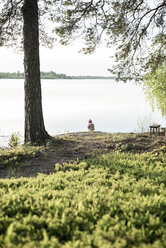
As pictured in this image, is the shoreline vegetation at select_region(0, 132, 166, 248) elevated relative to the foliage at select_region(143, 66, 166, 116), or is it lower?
lower

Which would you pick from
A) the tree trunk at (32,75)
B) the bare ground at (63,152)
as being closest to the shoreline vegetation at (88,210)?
the bare ground at (63,152)

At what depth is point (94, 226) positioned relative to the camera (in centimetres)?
277

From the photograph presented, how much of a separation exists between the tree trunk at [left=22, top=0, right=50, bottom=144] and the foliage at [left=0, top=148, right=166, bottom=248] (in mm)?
4438

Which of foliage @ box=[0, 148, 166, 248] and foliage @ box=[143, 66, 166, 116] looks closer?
foliage @ box=[0, 148, 166, 248]

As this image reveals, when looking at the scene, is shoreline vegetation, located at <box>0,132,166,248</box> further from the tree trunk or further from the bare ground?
the tree trunk

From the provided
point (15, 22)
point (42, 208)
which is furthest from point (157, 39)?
point (42, 208)

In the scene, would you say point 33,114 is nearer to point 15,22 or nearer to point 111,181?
point 15,22

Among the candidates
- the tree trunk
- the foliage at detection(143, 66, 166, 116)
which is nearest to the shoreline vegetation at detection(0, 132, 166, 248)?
the tree trunk

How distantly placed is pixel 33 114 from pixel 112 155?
3.61 meters

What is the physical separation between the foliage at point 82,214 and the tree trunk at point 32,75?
14.6 feet

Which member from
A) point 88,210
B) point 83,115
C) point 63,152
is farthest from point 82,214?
point 83,115

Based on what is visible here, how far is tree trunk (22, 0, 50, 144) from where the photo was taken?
27.7 ft

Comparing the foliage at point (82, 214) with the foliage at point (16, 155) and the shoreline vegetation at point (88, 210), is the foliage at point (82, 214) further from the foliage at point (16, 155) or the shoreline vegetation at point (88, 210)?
the foliage at point (16, 155)

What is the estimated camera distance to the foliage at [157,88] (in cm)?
1029
